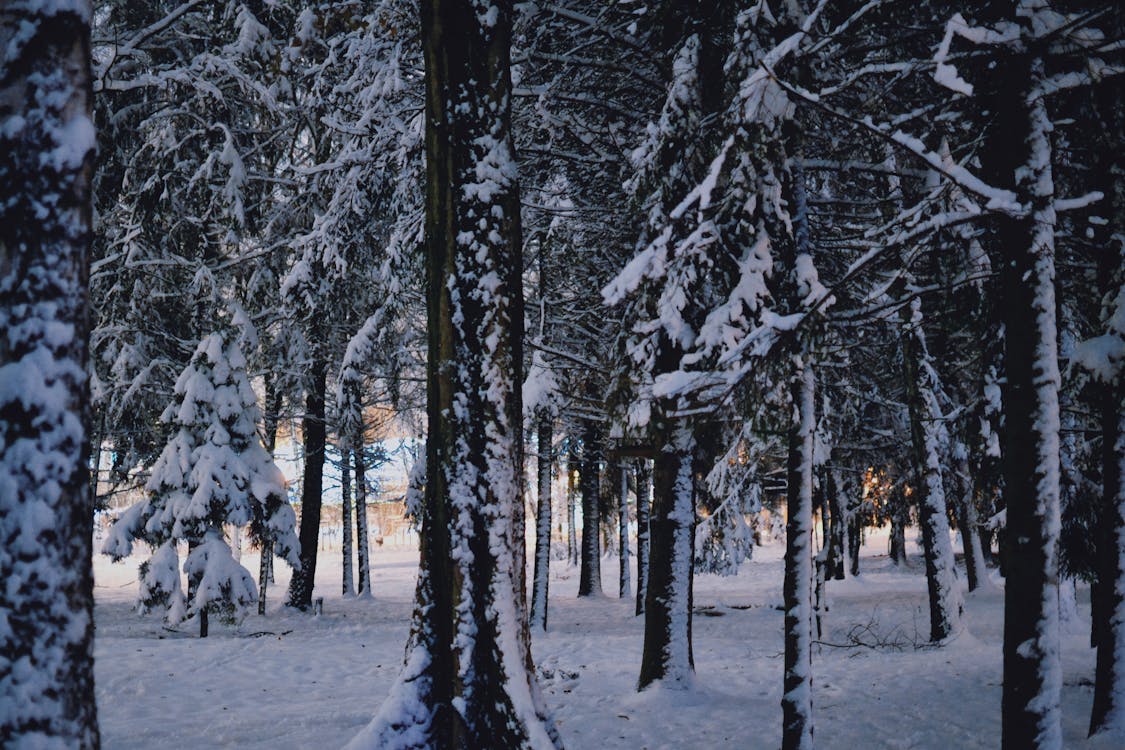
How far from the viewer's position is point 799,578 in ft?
21.1

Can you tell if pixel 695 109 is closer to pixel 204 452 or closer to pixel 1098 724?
pixel 1098 724

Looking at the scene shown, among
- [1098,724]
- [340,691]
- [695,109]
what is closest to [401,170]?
[695,109]

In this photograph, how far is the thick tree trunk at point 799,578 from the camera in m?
6.08

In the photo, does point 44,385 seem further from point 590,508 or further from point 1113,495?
point 590,508

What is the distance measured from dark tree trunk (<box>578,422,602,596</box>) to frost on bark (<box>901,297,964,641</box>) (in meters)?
8.87

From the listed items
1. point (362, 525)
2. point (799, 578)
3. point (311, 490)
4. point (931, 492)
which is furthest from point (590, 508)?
point (799, 578)

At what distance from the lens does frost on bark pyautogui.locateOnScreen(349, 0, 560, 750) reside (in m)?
5.03

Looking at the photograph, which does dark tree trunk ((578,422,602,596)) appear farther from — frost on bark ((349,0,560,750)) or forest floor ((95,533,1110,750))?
frost on bark ((349,0,560,750))

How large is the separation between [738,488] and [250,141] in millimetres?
12776

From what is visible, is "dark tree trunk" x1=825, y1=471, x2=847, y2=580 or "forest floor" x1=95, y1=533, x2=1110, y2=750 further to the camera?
"dark tree trunk" x1=825, y1=471, x2=847, y2=580

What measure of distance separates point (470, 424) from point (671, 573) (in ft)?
15.2

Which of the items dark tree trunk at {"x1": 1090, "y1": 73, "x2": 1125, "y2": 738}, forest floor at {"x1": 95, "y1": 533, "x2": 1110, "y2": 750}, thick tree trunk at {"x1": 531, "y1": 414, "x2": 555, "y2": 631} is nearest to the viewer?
dark tree trunk at {"x1": 1090, "y1": 73, "x2": 1125, "y2": 738}

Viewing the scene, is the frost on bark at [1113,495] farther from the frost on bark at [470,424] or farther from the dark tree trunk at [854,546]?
the dark tree trunk at [854,546]

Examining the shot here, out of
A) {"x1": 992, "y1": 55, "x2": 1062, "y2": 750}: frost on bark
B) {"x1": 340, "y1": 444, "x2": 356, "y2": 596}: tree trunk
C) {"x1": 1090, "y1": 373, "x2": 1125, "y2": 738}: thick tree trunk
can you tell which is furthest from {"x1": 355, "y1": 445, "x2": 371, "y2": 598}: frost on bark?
{"x1": 992, "y1": 55, "x2": 1062, "y2": 750}: frost on bark
